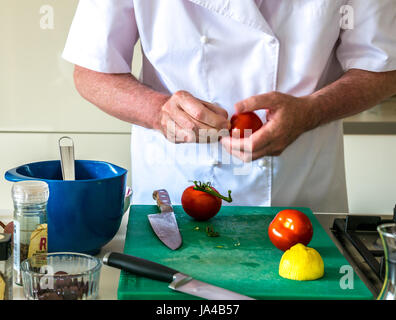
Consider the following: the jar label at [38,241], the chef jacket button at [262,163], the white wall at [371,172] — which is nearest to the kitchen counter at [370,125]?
the white wall at [371,172]

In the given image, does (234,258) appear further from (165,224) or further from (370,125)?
(370,125)

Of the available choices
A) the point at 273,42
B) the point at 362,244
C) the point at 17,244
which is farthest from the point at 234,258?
the point at 273,42

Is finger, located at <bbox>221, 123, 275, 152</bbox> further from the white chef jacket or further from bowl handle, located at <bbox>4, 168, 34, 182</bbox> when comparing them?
bowl handle, located at <bbox>4, 168, 34, 182</bbox>

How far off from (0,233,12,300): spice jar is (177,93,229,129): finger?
414 millimetres

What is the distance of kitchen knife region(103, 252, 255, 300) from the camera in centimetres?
65

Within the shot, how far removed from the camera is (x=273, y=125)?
995 millimetres

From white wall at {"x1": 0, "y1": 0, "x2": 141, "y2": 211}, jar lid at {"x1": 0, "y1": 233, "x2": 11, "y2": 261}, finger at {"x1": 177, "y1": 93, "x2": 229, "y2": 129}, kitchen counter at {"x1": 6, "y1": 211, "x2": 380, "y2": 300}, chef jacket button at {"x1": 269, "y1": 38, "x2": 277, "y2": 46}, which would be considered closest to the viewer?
jar lid at {"x1": 0, "y1": 233, "x2": 11, "y2": 261}

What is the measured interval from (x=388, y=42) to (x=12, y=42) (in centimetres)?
131

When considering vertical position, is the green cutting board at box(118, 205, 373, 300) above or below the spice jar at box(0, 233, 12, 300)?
below

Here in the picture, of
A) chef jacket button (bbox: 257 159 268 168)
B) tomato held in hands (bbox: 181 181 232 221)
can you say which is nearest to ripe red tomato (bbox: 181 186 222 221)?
tomato held in hands (bbox: 181 181 232 221)

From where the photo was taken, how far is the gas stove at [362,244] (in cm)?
76

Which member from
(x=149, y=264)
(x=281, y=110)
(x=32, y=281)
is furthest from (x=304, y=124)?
(x=32, y=281)

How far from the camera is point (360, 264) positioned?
0.81 m

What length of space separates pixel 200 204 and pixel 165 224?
71mm
